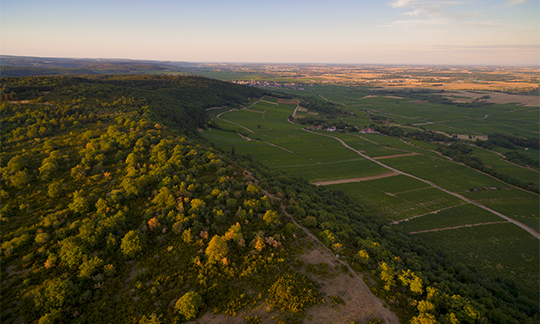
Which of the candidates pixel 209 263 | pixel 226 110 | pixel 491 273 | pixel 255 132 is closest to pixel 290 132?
pixel 255 132

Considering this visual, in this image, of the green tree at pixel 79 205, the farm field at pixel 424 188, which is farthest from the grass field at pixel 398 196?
the green tree at pixel 79 205

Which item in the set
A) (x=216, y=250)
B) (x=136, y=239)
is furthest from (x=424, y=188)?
(x=136, y=239)

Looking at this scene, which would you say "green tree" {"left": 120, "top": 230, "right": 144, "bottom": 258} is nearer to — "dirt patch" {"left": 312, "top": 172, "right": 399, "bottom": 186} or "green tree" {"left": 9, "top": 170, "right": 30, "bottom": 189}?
"green tree" {"left": 9, "top": 170, "right": 30, "bottom": 189}

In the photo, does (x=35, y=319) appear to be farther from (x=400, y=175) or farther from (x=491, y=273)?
(x=400, y=175)

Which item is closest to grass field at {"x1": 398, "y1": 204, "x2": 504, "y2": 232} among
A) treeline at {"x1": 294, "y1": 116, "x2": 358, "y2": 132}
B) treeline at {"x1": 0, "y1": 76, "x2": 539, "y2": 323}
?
treeline at {"x1": 0, "y1": 76, "x2": 539, "y2": 323}

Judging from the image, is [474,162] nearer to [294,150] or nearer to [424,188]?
[424,188]
